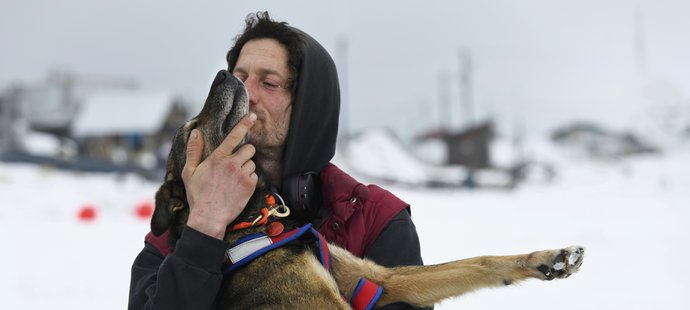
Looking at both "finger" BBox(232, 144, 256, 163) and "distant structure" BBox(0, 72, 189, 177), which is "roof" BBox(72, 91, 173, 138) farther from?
"finger" BBox(232, 144, 256, 163)

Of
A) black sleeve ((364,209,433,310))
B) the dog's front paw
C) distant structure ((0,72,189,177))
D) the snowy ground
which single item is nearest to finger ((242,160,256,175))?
black sleeve ((364,209,433,310))

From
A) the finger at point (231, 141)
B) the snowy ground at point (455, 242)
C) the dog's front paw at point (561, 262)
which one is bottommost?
the snowy ground at point (455, 242)

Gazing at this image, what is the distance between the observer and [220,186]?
2451 millimetres

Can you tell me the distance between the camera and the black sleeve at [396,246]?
2822 millimetres

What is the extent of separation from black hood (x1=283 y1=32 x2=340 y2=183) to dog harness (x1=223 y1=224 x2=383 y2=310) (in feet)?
1.09

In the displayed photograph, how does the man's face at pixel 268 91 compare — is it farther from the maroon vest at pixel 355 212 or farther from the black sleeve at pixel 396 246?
the black sleeve at pixel 396 246

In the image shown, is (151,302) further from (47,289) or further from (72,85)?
(72,85)

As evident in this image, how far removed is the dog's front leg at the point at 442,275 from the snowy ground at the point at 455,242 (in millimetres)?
111

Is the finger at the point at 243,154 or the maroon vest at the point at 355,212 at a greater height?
the finger at the point at 243,154

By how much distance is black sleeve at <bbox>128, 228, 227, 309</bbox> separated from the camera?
2287mm

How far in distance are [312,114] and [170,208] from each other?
836 millimetres

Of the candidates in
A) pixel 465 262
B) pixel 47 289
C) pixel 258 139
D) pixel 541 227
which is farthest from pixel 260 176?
pixel 541 227

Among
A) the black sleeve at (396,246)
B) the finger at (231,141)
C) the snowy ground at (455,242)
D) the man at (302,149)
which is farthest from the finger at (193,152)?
the snowy ground at (455,242)

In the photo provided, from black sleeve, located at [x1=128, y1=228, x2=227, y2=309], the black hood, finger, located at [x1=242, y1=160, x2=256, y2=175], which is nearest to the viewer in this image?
black sleeve, located at [x1=128, y1=228, x2=227, y2=309]
